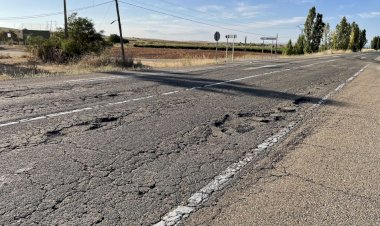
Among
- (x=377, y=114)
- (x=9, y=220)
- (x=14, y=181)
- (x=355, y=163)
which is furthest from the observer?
(x=377, y=114)

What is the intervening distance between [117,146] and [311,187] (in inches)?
95.5

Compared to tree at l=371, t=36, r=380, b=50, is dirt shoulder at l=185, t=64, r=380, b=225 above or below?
below

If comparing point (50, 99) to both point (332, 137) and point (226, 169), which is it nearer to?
point (226, 169)

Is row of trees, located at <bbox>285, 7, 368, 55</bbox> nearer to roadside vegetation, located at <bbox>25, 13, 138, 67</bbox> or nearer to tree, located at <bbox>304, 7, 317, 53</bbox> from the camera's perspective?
tree, located at <bbox>304, 7, 317, 53</bbox>

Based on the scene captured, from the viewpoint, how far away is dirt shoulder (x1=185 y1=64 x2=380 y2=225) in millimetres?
2930

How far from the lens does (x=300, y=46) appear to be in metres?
71.2

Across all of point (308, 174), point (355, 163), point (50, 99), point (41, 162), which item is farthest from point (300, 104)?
point (41, 162)

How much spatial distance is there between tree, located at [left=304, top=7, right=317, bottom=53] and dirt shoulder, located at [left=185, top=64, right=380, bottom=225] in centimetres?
7363

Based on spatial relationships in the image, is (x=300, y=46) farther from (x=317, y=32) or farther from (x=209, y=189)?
(x=209, y=189)

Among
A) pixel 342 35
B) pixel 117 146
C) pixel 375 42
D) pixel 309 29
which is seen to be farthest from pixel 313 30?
pixel 375 42

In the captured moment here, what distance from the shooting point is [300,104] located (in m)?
8.52

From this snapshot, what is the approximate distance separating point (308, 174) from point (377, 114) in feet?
14.7

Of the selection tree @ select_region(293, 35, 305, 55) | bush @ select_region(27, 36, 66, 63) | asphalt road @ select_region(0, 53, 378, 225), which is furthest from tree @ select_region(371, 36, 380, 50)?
asphalt road @ select_region(0, 53, 378, 225)

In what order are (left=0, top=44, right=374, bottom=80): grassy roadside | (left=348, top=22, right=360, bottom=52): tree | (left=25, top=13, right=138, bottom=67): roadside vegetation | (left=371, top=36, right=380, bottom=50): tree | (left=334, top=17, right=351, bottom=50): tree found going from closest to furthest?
(left=0, top=44, right=374, bottom=80): grassy roadside < (left=25, top=13, right=138, bottom=67): roadside vegetation < (left=334, top=17, right=351, bottom=50): tree < (left=348, top=22, right=360, bottom=52): tree < (left=371, top=36, right=380, bottom=50): tree
